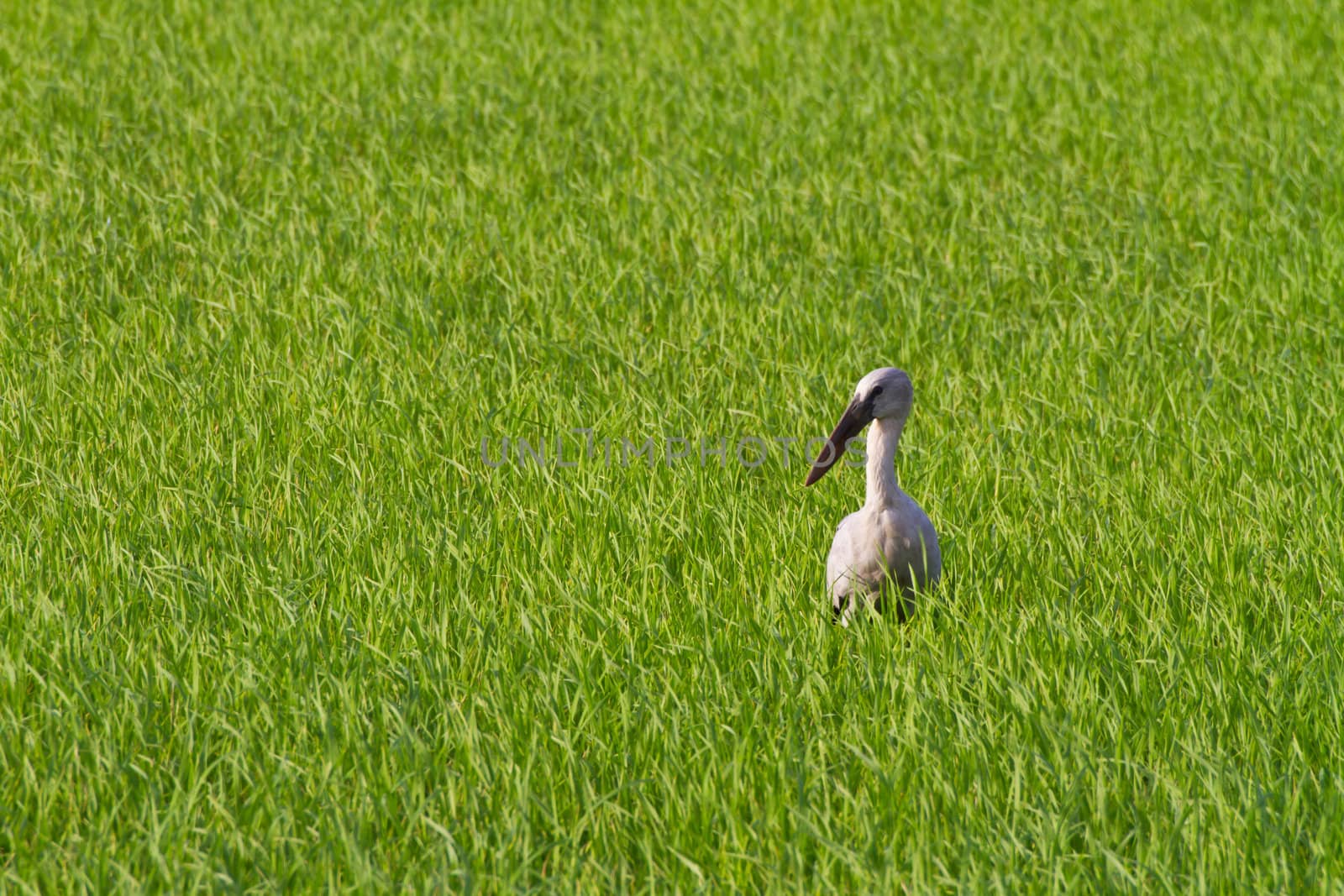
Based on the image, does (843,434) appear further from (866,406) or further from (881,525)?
(881,525)

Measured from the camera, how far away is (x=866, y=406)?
3.62 meters

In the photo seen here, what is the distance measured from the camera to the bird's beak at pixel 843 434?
3570mm

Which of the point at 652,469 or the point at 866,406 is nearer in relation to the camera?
the point at 866,406

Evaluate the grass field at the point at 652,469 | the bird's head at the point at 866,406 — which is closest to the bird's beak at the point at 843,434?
the bird's head at the point at 866,406

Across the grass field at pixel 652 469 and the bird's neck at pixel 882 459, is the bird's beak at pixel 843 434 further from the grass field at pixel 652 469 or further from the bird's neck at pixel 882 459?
the grass field at pixel 652 469

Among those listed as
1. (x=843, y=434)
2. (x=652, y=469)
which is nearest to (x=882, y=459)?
(x=843, y=434)

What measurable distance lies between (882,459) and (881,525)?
17 cm

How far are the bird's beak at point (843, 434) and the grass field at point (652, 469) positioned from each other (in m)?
0.46

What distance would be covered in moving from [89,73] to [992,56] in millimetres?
6229

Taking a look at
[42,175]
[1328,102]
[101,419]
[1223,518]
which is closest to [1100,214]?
[1328,102]

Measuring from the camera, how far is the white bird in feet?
11.9

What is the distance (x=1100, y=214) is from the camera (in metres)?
7.70

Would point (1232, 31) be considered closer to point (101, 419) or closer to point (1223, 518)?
point (1223, 518)

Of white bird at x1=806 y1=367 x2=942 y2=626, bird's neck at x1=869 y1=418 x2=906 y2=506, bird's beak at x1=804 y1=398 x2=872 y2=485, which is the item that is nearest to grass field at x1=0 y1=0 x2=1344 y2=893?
white bird at x1=806 y1=367 x2=942 y2=626
